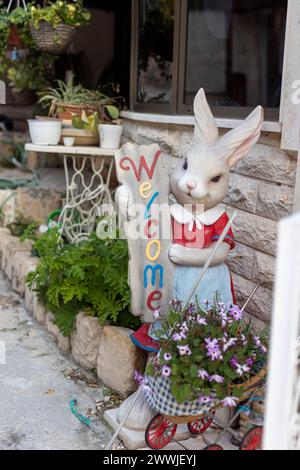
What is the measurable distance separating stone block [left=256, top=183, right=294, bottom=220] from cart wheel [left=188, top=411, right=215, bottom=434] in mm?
1062

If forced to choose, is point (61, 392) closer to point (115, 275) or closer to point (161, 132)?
point (115, 275)

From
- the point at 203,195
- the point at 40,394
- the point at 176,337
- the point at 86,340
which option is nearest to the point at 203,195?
the point at 203,195

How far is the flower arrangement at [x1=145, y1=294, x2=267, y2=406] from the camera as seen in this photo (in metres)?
2.23

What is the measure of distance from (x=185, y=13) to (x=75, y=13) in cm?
99

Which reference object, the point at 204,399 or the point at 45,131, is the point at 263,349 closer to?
the point at 204,399

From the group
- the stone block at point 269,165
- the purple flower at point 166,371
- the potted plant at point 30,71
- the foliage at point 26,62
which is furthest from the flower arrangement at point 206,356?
the potted plant at point 30,71

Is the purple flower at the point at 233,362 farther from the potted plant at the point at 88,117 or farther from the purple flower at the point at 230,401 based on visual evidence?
the potted plant at the point at 88,117

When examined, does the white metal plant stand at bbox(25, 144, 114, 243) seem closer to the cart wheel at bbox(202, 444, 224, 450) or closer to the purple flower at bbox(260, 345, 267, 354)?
the purple flower at bbox(260, 345, 267, 354)

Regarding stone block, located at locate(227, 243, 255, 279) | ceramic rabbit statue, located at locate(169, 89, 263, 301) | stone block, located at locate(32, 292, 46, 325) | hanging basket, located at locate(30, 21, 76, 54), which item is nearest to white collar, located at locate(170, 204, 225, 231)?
ceramic rabbit statue, located at locate(169, 89, 263, 301)

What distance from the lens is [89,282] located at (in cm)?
324

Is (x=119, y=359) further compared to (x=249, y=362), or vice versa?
(x=119, y=359)

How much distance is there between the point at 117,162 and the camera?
2572 millimetres

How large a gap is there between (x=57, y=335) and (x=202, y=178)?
1.61 metres
